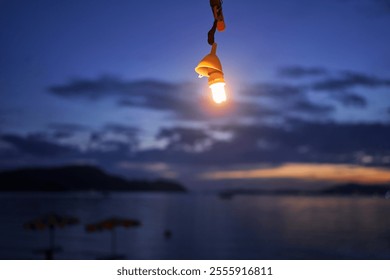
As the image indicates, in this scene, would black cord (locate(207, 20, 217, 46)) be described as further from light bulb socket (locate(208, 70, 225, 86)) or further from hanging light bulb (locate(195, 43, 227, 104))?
light bulb socket (locate(208, 70, 225, 86))

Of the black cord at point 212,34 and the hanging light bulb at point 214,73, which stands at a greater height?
the black cord at point 212,34

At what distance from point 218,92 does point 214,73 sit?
99 millimetres

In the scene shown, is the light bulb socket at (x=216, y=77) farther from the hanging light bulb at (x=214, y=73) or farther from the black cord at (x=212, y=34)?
the black cord at (x=212, y=34)

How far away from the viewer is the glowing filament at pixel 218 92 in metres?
2.25

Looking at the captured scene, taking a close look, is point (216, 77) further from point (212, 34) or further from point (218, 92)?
point (212, 34)

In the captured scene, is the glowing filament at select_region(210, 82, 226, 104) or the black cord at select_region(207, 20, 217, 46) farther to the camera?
the glowing filament at select_region(210, 82, 226, 104)

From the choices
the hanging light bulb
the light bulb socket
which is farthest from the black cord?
the light bulb socket

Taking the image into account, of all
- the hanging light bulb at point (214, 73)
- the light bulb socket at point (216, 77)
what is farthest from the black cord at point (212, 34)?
the light bulb socket at point (216, 77)

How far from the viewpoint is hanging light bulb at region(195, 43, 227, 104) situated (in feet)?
7.24

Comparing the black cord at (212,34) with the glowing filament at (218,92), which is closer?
the black cord at (212,34)

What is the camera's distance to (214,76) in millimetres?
2260

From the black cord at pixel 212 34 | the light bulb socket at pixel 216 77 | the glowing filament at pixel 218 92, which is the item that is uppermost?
the black cord at pixel 212 34
